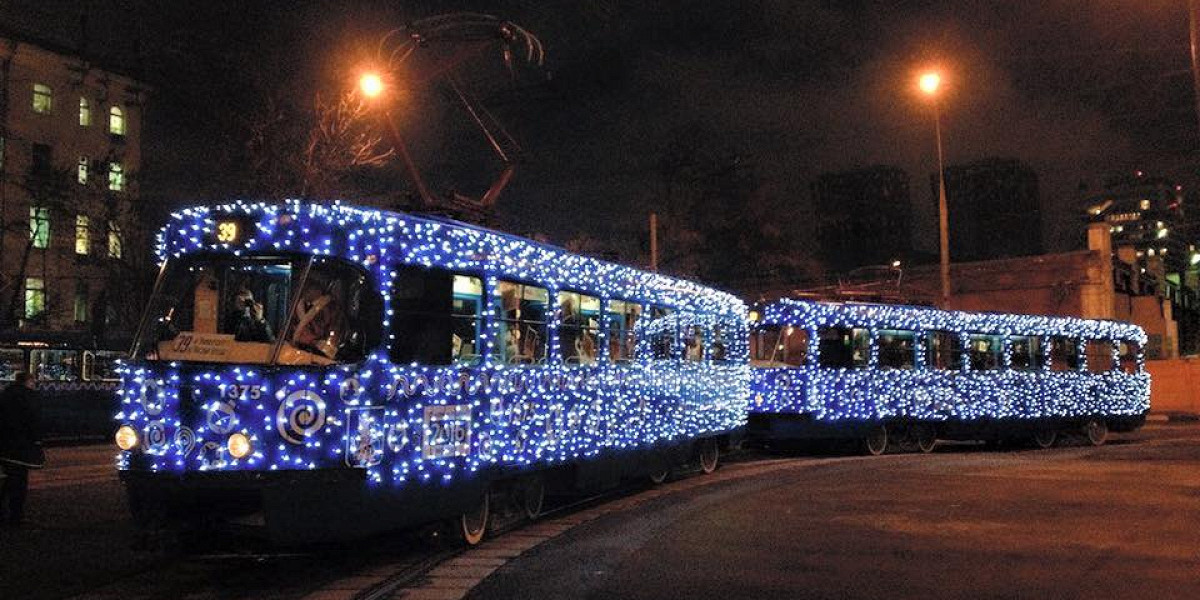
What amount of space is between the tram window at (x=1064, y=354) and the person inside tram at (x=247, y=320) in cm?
2058

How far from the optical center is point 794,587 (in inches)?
317

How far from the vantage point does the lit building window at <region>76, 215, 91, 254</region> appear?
31.1 m

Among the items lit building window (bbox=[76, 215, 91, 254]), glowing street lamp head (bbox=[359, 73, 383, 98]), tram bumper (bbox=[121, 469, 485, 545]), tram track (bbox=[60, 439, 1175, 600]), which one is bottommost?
tram track (bbox=[60, 439, 1175, 600])

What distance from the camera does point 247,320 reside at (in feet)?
27.2

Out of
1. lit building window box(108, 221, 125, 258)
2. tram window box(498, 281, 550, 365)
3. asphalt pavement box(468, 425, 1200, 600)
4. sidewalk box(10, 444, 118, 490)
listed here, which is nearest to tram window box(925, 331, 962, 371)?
asphalt pavement box(468, 425, 1200, 600)

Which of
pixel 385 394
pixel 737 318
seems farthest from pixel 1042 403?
pixel 385 394

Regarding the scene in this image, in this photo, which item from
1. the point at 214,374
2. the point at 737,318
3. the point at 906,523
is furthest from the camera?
the point at 737,318

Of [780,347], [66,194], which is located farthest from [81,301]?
[780,347]

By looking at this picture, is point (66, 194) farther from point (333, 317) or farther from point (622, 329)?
point (333, 317)

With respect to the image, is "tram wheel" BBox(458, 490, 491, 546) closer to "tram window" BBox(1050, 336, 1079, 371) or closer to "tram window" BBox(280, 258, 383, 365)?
"tram window" BBox(280, 258, 383, 365)

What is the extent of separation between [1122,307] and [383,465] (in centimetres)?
3984

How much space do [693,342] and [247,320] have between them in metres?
8.80

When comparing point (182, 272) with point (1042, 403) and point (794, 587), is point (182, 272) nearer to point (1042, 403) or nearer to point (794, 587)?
point (794, 587)

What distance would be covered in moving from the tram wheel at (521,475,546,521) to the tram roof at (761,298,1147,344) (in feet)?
30.6
